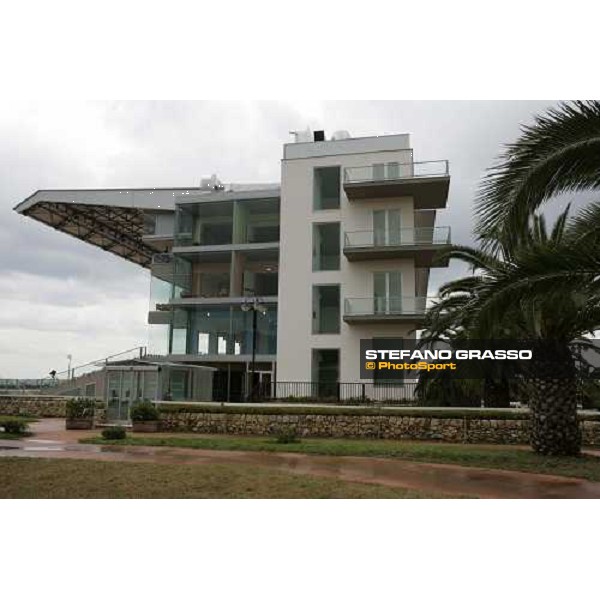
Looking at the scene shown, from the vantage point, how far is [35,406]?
2858 centimetres

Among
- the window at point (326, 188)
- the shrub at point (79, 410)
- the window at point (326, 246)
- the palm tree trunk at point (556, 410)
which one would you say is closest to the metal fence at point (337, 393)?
the window at point (326, 246)

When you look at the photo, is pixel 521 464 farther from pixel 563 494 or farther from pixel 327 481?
pixel 327 481

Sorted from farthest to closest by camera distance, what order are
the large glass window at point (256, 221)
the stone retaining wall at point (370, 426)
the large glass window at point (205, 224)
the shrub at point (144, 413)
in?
the large glass window at point (205, 224)
the large glass window at point (256, 221)
the shrub at point (144, 413)
the stone retaining wall at point (370, 426)

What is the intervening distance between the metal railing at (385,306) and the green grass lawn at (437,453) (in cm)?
1140

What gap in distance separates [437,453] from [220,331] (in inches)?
826

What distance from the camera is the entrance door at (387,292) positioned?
28109 millimetres

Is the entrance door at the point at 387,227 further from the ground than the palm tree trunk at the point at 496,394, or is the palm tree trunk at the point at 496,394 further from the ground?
the entrance door at the point at 387,227

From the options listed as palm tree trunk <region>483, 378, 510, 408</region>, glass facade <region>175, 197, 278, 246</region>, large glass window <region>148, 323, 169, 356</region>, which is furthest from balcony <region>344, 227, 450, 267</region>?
large glass window <region>148, 323, 169, 356</region>

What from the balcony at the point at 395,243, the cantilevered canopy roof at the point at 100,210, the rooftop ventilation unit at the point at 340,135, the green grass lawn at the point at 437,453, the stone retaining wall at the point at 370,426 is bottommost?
the green grass lawn at the point at 437,453

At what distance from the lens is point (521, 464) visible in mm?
12172

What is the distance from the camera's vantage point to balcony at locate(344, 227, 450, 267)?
2827cm

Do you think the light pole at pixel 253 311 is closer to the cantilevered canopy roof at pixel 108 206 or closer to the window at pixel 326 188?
the window at pixel 326 188

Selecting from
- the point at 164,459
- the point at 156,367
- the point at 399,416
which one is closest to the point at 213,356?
the point at 156,367

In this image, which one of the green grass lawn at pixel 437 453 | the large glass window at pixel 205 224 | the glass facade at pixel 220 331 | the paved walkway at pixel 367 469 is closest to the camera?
the paved walkway at pixel 367 469
